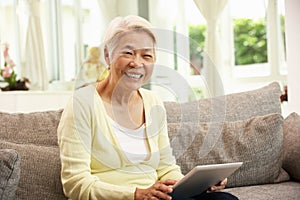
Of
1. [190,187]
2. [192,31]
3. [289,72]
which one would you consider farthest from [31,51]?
[190,187]

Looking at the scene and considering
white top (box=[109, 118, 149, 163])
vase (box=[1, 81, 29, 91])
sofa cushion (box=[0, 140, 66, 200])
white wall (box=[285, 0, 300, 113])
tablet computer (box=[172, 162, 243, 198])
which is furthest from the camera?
vase (box=[1, 81, 29, 91])

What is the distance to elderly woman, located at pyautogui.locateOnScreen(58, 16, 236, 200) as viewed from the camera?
1.95m

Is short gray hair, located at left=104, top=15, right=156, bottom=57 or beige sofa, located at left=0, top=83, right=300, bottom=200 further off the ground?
short gray hair, located at left=104, top=15, right=156, bottom=57

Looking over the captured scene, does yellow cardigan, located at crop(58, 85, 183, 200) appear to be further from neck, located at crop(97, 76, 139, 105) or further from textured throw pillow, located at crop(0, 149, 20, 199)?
textured throw pillow, located at crop(0, 149, 20, 199)

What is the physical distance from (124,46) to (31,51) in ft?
12.8

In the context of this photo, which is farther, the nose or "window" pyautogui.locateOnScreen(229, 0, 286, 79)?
"window" pyautogui.locateOnScreen(229, 0, 286, 79)

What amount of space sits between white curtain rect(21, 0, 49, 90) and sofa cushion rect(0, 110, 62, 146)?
11.0 feet

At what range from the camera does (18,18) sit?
6.15 metres

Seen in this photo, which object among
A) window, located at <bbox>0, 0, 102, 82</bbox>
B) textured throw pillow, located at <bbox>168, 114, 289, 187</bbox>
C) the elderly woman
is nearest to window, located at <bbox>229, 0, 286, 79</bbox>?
window, located at <bbox>0, 0, 102, 82</bbox>

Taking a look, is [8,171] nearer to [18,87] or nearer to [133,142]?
[133,142]

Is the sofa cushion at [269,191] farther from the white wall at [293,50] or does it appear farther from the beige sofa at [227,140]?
the white wall at [293,50]

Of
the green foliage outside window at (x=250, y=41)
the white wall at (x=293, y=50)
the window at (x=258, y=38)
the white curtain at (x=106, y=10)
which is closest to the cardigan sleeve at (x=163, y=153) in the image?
the white wall at (x=293, y=50)

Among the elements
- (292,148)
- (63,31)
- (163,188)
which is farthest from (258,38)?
(163,188)

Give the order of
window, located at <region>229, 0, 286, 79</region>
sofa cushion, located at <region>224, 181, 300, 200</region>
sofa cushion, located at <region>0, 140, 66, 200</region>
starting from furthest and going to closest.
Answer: window, located at <region>229, 0, 286, 79</region> → sofa cushion, located at <region>224, 181, 300, 200</region> → sofa cushion, located at <region>0, 140, 66, 200</region>
